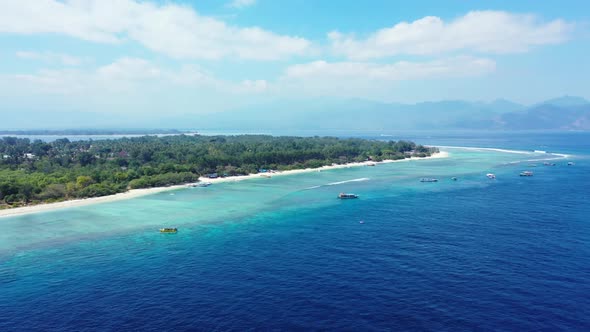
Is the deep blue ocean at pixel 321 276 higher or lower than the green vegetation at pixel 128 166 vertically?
lower

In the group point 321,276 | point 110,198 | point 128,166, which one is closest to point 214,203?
point 110,198

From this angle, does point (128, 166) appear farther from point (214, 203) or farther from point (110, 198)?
point (214, 203)

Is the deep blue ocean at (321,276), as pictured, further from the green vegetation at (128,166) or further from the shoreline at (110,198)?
the green vegetation at (128,166)

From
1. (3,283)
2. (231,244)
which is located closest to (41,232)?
(3,283)

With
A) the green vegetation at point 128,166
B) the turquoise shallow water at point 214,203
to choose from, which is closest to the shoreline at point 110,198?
the green vegetation at point 128,166

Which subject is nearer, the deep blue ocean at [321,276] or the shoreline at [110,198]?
the deep blue ocean at [321,276]

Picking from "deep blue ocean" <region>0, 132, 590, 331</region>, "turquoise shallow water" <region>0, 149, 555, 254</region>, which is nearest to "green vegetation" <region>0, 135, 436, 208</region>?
"turquoise shallow water" <region>0, 149, 555, 254</region>

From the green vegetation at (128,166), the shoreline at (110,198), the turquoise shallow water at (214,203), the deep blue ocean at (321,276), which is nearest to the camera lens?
the deep blue ocean at (321,276)

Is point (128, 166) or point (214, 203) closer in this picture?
point (214, 203)
